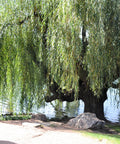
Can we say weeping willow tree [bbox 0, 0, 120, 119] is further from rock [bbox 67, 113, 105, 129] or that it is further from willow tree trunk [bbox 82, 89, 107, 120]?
rock [bbox 67, 113, 105, 129]

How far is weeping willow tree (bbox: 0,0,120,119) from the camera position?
18.0 feet

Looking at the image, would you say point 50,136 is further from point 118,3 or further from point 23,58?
point 118,3

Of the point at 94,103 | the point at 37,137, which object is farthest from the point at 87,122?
the point at 37,137

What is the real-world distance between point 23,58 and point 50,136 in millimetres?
2832

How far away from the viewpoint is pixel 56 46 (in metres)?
5.82

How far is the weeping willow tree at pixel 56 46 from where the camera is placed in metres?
5.48

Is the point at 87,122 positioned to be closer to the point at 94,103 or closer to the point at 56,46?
the point at 94,103

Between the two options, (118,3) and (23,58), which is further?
(23,58)

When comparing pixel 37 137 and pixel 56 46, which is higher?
pixel 56 46

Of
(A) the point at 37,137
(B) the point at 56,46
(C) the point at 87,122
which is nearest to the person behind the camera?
(A) the point at 37,137

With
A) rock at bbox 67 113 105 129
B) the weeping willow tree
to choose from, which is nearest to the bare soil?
the weeping willow tree

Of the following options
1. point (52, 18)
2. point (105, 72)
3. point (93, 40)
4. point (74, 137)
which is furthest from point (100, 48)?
point (74, 137)

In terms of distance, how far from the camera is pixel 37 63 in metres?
7.11

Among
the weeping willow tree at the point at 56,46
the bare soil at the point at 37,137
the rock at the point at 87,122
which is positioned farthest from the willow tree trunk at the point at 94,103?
the bare soil at the point at 37,137
